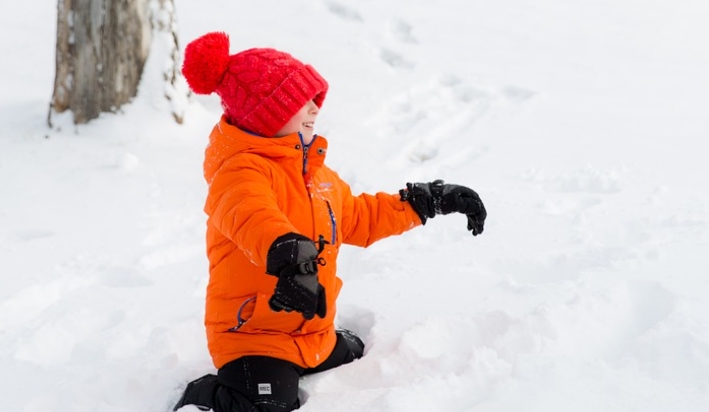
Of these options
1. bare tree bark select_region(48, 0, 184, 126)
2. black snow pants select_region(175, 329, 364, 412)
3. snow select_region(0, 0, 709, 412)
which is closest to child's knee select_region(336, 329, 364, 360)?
snow select_region(0, 0, 709, 412)

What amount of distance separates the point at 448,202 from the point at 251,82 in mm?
847

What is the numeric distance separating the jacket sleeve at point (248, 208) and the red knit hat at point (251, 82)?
0.56ft

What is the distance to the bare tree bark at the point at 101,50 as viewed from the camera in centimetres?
439

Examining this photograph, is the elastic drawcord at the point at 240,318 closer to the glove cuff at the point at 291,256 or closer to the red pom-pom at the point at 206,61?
the glove cuff at the point at 291,256

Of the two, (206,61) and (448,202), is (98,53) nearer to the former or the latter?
(206,61)

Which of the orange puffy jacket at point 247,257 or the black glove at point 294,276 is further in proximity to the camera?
the orange puffy jacket at point 247,257

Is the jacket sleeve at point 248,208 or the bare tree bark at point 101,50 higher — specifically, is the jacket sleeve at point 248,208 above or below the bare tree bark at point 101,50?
above

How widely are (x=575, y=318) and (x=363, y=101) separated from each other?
3.41m

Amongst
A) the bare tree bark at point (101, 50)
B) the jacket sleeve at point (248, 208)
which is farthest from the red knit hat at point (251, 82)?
the bare tree bark at point (101, 50)

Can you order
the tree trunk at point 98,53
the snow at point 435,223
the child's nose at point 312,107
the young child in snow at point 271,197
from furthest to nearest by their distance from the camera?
the tree trunk at point 98,53, the child's nose at point 312,107, the young child in snow at point 271,197, the snow at point 435,223

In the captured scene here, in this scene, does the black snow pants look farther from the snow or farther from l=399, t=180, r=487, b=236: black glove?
l=399, t=180, r=487, b=236: black glove

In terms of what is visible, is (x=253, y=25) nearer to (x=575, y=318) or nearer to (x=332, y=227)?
(x=332, y=227)

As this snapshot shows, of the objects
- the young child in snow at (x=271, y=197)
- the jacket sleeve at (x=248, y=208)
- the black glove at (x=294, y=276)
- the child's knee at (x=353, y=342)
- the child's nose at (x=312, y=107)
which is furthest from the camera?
the child's knee at (x=353, y=342)

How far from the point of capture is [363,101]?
5.31m
